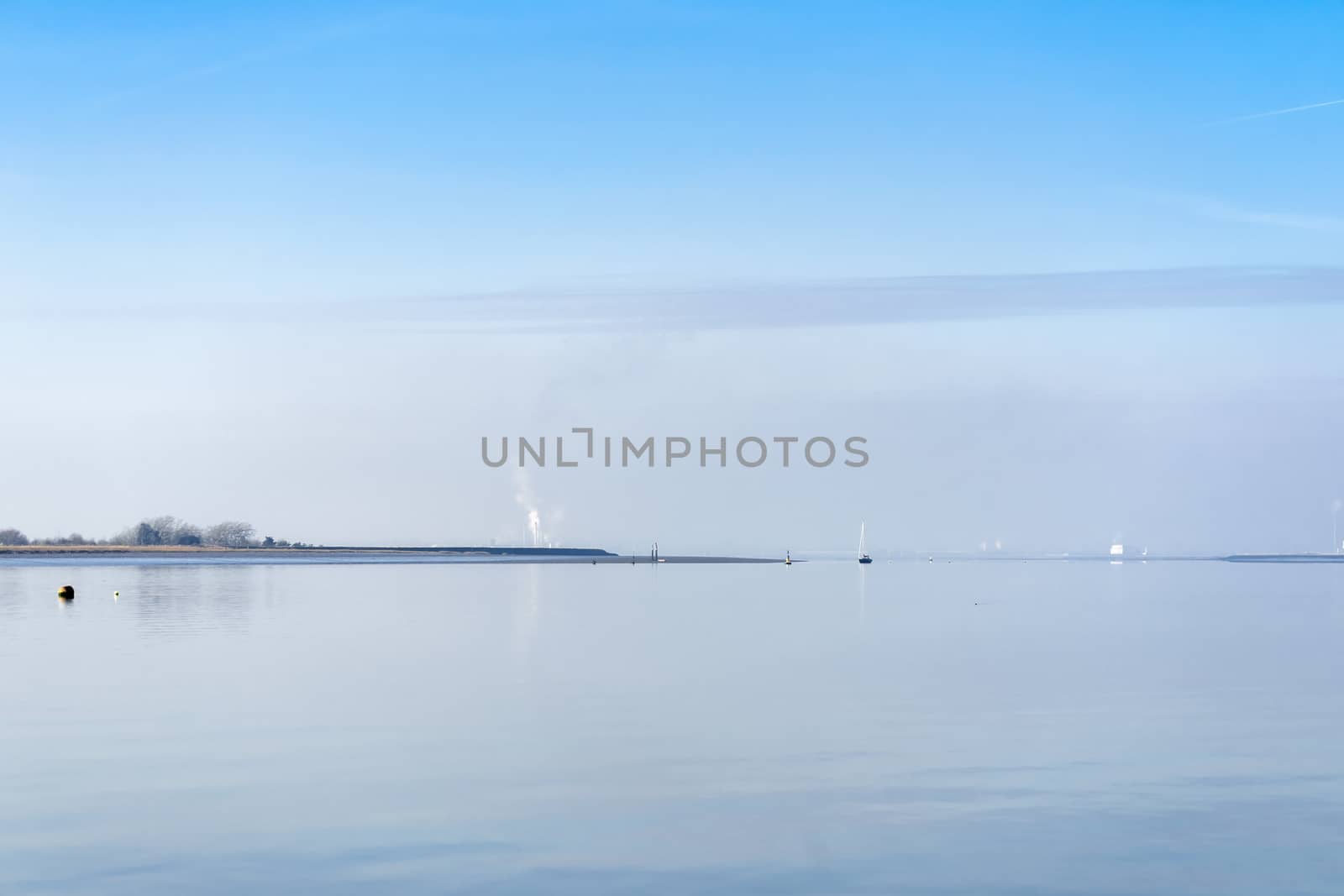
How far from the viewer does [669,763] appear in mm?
23812

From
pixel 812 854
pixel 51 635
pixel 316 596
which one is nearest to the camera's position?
pixel 812 854

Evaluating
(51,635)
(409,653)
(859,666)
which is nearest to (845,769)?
(859,666)

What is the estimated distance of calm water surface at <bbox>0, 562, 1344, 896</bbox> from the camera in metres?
16.6

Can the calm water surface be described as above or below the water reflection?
above

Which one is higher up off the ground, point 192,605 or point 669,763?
point 669,763

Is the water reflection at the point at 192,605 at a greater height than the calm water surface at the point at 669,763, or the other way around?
the calm water surface at the point at 669,763

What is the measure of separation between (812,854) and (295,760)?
10.8 metres

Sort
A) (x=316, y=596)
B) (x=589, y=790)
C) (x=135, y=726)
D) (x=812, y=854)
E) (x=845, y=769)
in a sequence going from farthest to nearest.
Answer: (x=316, y=596)
(x=135, y=726)
(x=845, y=769)
(x=589, y=790)
(x=812, y=854)

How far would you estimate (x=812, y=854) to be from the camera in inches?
675

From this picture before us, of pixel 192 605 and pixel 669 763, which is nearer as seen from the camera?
pixel 669 763

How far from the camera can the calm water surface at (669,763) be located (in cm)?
1656

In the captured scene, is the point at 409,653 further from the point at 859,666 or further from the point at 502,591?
the point at 502,591

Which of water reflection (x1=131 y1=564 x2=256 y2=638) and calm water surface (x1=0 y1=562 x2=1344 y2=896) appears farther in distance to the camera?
water reflection (x1=131 y1=564 x2=256 y2=638)

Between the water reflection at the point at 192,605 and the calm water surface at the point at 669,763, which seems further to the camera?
the water reflection at the point at 192,605
